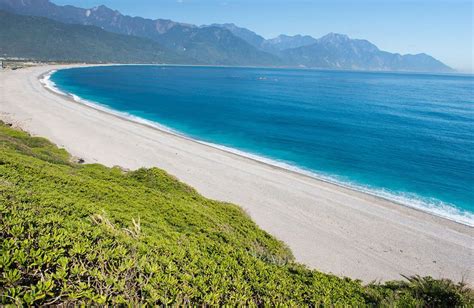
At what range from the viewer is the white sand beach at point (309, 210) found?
18562mm

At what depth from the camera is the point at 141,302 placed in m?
5.39

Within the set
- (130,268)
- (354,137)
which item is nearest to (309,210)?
(130,268)

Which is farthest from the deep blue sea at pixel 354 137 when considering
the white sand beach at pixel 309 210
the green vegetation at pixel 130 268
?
the green vegetation at pixel 130 268

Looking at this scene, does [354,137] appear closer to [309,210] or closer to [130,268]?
[309,210]

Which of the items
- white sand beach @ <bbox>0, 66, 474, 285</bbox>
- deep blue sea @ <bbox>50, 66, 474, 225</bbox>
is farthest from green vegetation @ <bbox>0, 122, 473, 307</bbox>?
deep blue sea @ <bbox>50, 66, 474, 225</bbox>

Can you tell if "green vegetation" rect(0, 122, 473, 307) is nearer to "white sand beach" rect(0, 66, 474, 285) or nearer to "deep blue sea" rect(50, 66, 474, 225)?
"white sand beach" rect(0, 66, 474, 285)

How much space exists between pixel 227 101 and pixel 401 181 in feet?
199

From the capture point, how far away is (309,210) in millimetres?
24391

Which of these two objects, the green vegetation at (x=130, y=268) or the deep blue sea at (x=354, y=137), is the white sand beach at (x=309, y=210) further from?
the green vegetation at (x=130, y=268)

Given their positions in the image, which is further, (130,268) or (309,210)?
(309,210)

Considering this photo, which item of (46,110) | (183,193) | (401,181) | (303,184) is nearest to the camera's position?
(183,193)

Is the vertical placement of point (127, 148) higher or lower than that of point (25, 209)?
lower

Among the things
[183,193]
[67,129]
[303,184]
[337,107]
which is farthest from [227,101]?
[183,193]

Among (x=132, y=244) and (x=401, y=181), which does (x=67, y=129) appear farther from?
(x=401, y=181)
